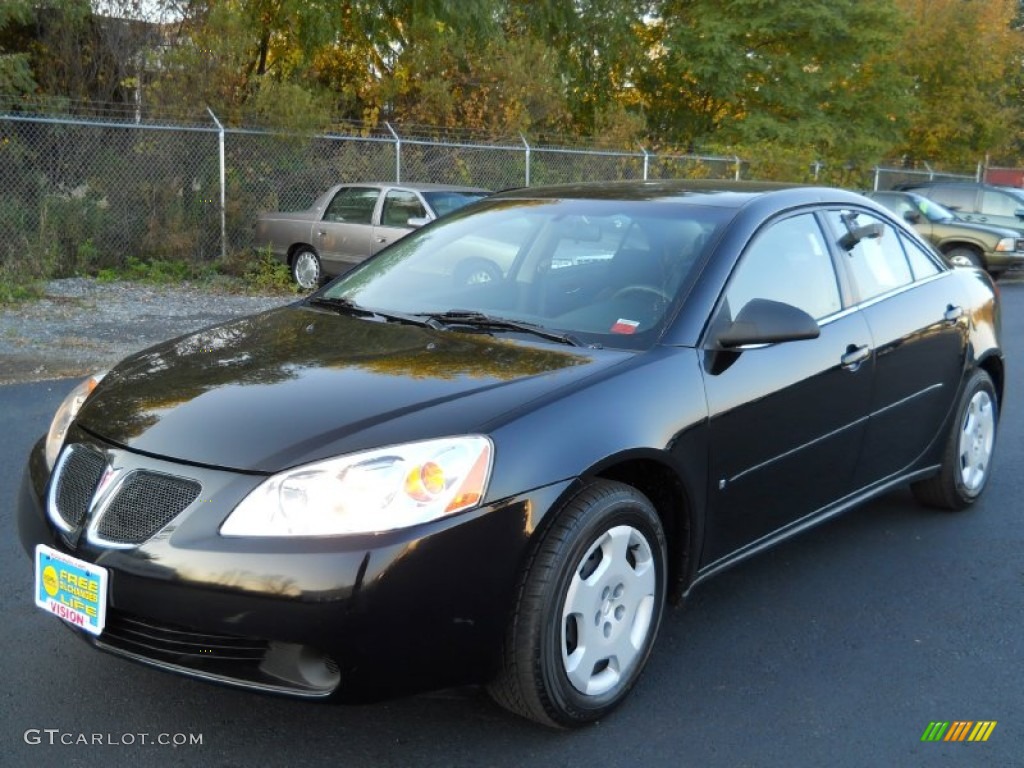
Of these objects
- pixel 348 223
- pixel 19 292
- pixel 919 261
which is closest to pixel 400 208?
pixel 348 223

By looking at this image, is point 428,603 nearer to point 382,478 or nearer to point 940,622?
point 382,478

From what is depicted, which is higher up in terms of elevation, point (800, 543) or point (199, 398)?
point (199, 398)

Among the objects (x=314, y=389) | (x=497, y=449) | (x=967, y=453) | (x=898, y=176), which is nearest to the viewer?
(x=497, y=449)

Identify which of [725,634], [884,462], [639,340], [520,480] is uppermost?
[639,340]

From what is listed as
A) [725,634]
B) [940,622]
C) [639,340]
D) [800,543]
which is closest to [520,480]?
[639,340]

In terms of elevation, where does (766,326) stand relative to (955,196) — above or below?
below

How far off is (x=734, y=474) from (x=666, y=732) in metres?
0.88

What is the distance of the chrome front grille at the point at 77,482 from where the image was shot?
304 cm

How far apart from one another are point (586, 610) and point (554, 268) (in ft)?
5.01

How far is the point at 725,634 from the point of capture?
3926 millimetres

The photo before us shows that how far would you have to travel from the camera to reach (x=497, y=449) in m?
2.94

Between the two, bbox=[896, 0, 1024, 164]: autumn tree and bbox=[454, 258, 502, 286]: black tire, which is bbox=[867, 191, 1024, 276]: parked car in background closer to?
bbox=[454, 258, 502, 286]: black tire

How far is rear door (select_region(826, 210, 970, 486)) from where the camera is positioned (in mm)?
4492

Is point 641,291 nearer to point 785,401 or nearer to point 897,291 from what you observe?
point 785,401
